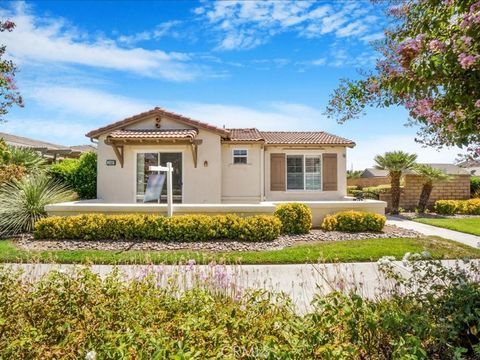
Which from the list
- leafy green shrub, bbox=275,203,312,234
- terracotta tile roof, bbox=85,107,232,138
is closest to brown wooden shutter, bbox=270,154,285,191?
terracotta tile roof, bbox=85,107,232,138

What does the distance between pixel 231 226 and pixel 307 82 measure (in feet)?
19.8

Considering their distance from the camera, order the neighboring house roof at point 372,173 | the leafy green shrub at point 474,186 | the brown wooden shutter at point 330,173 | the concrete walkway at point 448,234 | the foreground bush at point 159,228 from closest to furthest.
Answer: the foreground bush at point 159,228 < the concrete walkway at point 448,234 < the brown wooden shutter at point 330,173 < the leafy green shrub at point 474,186 < the neighboring house roof at point 372,173

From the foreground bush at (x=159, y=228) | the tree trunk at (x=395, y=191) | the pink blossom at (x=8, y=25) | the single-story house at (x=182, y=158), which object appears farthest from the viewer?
the tree trunk at (x=395, y=191)

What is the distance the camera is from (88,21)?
9023mm

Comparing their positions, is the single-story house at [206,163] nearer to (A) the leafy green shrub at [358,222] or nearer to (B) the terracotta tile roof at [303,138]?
(B) the terracotta tile roof at [303,138]

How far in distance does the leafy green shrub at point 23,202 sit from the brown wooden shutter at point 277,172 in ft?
38.5

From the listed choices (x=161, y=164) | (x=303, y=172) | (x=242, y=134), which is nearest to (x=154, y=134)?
(x=161, y=164)

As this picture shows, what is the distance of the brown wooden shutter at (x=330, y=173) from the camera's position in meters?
20.3

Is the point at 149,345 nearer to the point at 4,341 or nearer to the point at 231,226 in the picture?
the point at 4,341

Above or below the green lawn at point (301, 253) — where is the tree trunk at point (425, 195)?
above

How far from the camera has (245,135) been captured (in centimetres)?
1997

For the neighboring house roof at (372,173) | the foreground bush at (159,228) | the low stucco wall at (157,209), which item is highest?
the neighboring house roof at (372,173)

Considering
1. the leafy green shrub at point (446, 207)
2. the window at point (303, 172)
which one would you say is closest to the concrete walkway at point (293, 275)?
the window at point (303, 172)

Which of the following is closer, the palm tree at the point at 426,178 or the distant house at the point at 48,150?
the palm tree at the point at 426,178
